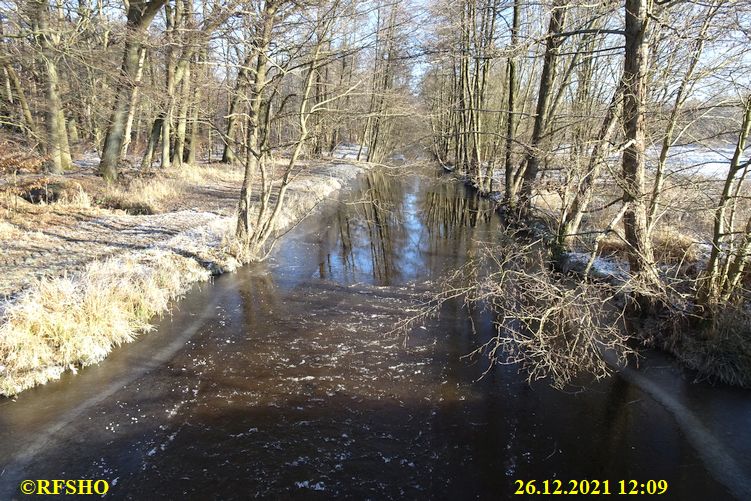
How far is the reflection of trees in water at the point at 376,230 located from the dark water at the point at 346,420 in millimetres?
2885

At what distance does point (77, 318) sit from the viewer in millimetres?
6059

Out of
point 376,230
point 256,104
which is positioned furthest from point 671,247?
point 256,104

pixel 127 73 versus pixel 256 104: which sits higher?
pixel 127 73

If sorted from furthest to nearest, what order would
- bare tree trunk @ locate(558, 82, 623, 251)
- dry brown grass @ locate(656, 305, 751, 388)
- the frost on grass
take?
1. dry brown grass @ locate(656, 305, 751, 388)
2. bare tree trunk @ locate(558, 82, 623, 251)
3. the frost on grass

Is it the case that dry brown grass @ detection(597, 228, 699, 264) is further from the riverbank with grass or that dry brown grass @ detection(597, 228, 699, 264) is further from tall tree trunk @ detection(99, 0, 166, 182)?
tall tree trunk @ detection(99, 0, 166, 182)

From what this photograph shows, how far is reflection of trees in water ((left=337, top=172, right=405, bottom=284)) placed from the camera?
34.7ft

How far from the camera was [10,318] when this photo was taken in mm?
5477

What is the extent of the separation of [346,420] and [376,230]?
9.81 meters

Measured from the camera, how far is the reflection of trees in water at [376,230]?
10581 mm

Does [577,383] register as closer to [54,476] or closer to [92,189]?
[54,476]

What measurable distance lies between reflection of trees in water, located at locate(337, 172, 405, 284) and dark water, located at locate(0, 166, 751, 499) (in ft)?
9.46

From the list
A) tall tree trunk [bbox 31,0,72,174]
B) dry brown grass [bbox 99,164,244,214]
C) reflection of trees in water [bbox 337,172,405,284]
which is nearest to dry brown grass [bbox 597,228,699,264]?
reflection of trees in water [bbox 337,172,405,284]

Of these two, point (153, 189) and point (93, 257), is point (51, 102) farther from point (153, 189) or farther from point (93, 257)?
point (93, 257)

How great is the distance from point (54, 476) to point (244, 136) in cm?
749
